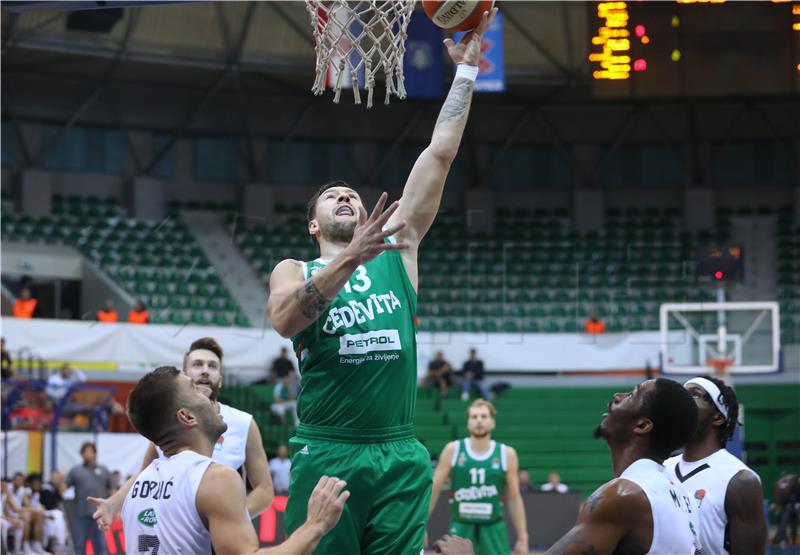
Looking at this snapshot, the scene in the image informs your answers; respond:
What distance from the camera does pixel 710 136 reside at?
29859 millimetres

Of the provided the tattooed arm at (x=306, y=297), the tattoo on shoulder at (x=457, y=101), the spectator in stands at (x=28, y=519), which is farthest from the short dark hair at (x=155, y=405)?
the spectator in stands at (x=28, y=519)

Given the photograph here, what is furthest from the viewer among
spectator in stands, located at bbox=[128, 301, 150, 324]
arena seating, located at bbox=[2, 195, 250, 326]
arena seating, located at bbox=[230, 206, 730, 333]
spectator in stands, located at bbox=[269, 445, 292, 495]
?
arena seating, located at bbox=[230, 206, 730, 333]

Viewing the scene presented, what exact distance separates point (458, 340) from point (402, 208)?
63.3ft

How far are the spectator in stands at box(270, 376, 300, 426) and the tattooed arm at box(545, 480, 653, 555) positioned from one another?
17.2 metres

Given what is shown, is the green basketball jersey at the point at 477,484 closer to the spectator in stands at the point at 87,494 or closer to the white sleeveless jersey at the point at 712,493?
the white sleeveless jersey at the point at 712,493

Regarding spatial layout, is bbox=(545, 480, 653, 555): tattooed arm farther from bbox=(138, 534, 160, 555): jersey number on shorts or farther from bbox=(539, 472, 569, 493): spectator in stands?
bbox=(539, 472, 569, 493): spectator in stands

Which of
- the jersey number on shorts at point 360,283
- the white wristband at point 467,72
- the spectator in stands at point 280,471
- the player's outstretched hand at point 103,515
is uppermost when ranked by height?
the white wristband at point 467,72

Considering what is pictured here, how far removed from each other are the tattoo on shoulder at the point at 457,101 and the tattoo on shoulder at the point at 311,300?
1188 mm

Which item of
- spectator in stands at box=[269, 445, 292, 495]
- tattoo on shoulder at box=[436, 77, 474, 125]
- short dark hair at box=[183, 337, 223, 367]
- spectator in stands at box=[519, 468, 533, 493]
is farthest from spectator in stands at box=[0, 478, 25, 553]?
tattoo on shoulder at box=[436, 77, 474, 125]

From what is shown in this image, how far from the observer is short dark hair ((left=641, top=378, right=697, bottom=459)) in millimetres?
4371

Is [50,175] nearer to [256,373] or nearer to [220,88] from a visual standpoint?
[220,88]

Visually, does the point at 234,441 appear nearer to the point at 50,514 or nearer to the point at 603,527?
the point at 603,527

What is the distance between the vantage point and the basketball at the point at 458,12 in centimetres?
541

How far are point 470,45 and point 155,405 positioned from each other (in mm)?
2294
